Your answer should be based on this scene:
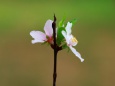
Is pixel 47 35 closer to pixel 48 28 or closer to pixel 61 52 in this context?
pixel 48 28

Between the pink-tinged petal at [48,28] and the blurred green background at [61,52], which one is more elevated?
the blurred green background at [61,52]

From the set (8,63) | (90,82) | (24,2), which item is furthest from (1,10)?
(90,82)

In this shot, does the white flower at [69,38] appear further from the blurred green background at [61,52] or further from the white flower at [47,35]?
the blurred green background at [61,52]

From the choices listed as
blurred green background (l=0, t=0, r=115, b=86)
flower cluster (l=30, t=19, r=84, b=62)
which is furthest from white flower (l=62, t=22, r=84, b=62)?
blurred green background (l=0, t=0, r=115, b=86)

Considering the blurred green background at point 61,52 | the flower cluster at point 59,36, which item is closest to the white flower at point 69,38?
the flower cluster at point 59,36

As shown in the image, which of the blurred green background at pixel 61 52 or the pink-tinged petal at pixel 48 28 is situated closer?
the pink-tinged petal at pixel 48 28

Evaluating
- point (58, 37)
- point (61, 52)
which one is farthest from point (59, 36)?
point (61, 52)

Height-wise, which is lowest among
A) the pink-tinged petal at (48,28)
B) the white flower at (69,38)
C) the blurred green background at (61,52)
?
the white flower at (69,38)

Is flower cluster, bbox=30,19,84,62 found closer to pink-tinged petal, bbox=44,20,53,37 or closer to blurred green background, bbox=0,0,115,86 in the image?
pink-tinged petal, bbox=44,20,53,37
